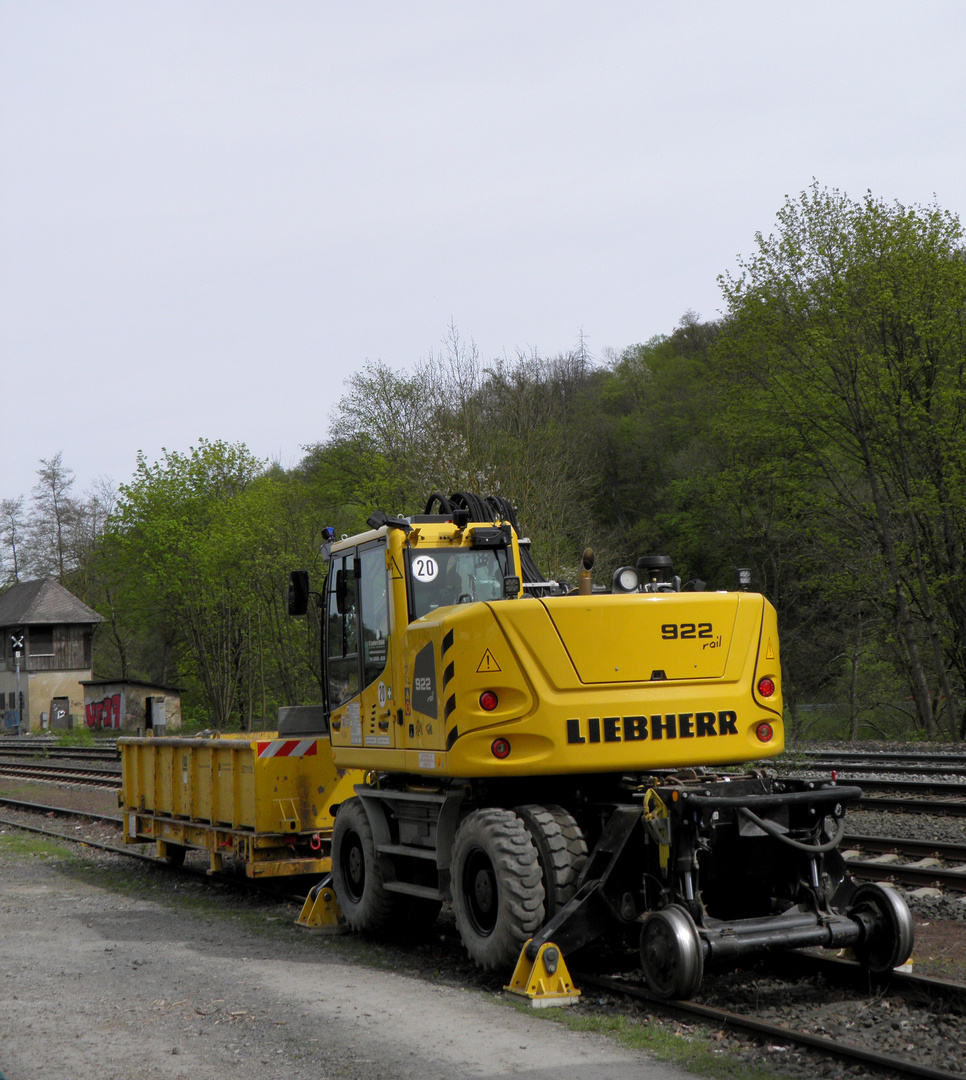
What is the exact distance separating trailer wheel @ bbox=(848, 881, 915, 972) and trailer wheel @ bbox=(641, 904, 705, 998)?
1096mm

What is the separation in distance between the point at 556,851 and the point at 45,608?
2548 inches

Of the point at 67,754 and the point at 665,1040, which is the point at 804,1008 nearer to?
the point at 665,1040

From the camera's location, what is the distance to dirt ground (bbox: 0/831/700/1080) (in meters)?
5.63

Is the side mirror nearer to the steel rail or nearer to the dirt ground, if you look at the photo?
the dirt ground

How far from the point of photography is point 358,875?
9148mm

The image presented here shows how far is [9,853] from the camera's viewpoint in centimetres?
1568

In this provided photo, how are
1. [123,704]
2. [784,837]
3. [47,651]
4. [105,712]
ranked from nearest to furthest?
[784,837] < [123,704] < [105,712] < [47,651]

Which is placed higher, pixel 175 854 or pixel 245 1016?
pixel 245 1016

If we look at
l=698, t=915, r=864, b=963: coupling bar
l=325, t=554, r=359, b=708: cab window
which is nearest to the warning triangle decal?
l=698, t=915, r=864, b=963: coupling bar

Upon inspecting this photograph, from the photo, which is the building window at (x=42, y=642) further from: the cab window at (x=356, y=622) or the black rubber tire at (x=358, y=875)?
the black rubber tire at (x=358, y=875)

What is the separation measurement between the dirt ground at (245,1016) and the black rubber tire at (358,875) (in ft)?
0.82

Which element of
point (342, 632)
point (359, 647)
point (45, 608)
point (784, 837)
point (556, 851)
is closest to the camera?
point (784, 837)

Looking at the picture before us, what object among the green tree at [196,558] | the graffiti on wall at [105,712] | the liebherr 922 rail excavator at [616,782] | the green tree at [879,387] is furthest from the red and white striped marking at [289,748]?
the graffiti on wall at [105,712]

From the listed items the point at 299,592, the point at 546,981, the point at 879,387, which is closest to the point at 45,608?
the point at 879,387
